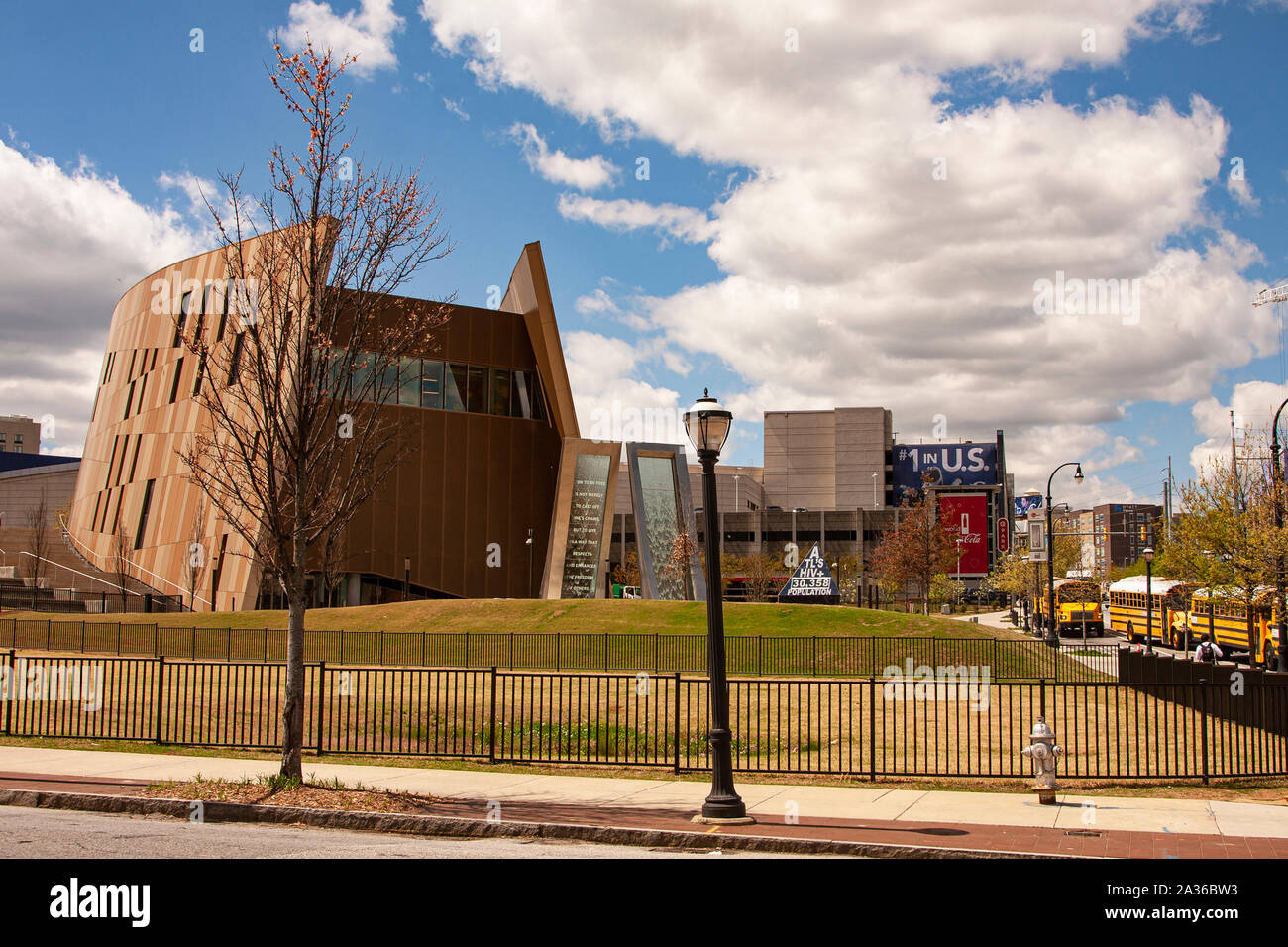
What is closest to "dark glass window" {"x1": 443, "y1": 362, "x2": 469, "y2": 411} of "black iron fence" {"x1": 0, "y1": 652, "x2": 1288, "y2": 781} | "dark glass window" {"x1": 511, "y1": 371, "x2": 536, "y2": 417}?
"dark glass window" {"x1": 511, "y1": 371, "x2": 536, "y2": 417}

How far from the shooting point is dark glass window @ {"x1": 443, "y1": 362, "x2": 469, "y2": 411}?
5069 cm

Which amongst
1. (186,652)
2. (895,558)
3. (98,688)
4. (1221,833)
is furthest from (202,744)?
(895,558)

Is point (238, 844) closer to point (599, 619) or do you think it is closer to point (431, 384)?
point (599, 619)

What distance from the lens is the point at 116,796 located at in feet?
34.8

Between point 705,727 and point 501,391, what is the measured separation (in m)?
37.6

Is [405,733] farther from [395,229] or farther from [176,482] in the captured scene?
[176,482]

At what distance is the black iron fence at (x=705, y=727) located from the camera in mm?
12445

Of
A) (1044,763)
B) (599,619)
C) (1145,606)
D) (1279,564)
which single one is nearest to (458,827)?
(1044,763)

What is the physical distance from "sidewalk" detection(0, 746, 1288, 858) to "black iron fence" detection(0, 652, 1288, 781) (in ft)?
2.13

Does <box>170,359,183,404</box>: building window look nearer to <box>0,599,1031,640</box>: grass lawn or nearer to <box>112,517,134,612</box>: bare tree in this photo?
<box>112,517,134,612</box>: bare tree

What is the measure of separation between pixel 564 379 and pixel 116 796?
1622 inches

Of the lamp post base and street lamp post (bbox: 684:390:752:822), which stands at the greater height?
street lamp post (bbox: 684:390:752:822)

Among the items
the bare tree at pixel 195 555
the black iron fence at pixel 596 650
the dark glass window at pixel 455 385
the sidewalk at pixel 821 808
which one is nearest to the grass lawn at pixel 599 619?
the black iron fence at pixel 596 650

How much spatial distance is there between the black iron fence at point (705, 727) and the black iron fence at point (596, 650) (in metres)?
2.85
